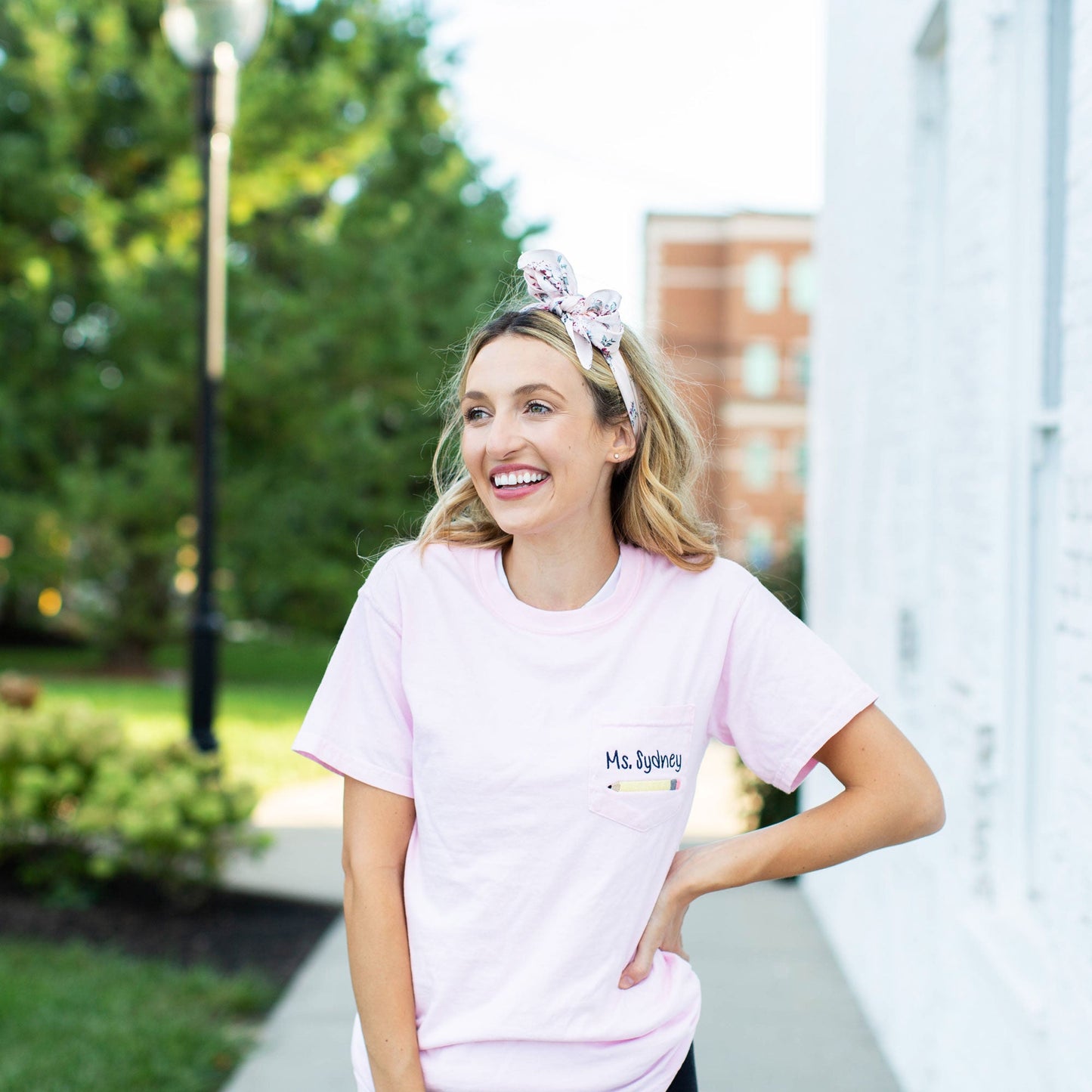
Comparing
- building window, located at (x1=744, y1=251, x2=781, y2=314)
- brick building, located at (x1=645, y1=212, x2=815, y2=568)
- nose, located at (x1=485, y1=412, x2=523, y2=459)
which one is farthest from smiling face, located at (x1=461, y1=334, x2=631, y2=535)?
building window, located at (x1=744, y1=251, x2=781, y2=314)

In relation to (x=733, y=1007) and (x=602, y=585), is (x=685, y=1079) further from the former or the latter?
(x=733, y=1007)

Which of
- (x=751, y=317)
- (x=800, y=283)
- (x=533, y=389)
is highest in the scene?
(x=800, y=283)

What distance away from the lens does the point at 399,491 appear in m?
19.5

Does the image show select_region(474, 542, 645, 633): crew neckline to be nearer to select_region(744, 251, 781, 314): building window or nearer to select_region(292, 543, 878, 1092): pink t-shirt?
select_region(292, 543, 878, 1092): pink t-shirt

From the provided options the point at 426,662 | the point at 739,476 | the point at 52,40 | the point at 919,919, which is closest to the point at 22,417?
the point at 52,40

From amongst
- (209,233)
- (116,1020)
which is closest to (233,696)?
(209,233)

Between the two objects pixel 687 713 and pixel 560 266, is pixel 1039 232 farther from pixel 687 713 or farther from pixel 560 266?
pixel 687 713

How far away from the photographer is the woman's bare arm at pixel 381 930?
1.72 metres

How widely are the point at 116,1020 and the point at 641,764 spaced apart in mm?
3033

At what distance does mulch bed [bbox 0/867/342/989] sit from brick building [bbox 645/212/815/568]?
45.1 m

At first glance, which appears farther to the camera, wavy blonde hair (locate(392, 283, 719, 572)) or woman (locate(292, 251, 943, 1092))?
wavy blonde hair (locate(392, 283, 719, 572))

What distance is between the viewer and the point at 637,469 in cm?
194

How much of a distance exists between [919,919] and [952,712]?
696 millimetres

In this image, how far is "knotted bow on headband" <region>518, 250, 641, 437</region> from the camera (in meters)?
1.80
